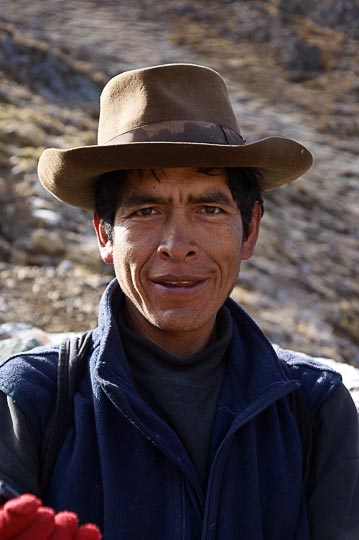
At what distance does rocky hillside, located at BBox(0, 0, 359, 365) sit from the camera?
24.4ft

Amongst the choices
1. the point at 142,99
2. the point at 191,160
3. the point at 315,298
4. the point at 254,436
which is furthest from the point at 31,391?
the point at 315,298

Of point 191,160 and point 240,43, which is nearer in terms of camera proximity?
point 191,160

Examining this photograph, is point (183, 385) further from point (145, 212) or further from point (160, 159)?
point (160, 159)

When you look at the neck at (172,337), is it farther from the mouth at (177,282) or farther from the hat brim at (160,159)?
the hat brim at (160,159)

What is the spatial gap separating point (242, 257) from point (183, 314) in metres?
0.31

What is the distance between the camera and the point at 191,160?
1.99 meters

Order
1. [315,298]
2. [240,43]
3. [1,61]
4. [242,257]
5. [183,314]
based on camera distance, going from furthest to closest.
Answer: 1. [240,43]
2. [1,61]
3. [315,298]
4. [242,257]
5. [183,314]

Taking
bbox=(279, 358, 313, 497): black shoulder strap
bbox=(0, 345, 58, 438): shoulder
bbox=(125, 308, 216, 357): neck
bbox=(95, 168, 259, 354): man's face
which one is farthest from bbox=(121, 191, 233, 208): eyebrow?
bbox=(279, 358, 313, 497): black shoulder strap

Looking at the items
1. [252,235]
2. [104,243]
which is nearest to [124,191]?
[104,243]

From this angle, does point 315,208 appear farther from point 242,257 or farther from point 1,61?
point 242,257

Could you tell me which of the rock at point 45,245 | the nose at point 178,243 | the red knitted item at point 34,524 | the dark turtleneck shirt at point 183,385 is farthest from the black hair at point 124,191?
the rock at point 45,245

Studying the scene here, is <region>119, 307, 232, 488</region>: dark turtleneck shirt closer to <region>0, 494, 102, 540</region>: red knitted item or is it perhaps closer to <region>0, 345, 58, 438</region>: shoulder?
<region>0, 345, 58, 438</region>: shoulder

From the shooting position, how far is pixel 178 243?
200cm

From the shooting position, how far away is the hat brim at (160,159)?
6.48ft
